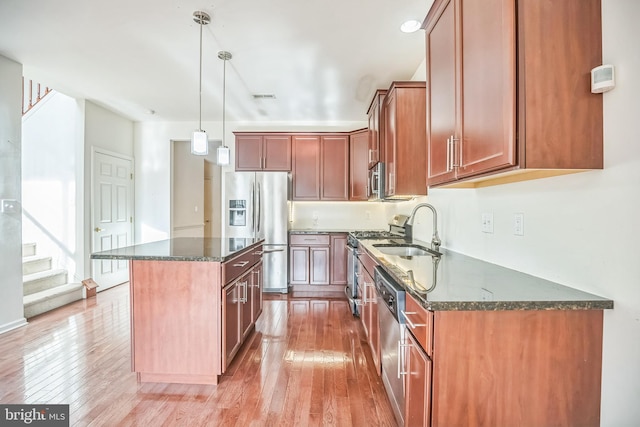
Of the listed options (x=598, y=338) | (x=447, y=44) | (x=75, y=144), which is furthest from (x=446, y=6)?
(x=75, y=144)

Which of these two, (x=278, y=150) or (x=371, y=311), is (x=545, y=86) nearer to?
(x=371, y=311)

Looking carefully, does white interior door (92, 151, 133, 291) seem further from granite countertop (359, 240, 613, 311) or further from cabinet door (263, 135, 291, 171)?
granite countertop (359, 240, 613, 311)

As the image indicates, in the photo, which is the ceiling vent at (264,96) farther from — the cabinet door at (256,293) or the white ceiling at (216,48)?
the cabinet door at (256,293)

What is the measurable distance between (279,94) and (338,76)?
873 millimetres

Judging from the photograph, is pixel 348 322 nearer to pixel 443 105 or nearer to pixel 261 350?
pixel 261 350

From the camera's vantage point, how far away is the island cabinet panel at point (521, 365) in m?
1.07

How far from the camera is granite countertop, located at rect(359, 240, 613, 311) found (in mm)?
1054

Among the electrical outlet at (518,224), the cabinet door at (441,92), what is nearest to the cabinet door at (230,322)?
the cabinet door at (441,92)

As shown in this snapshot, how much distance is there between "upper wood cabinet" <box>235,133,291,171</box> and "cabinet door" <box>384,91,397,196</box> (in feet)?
6.75

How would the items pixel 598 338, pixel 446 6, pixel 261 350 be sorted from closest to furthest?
pixel 598 338
pixel 446 6
pixel 261 350

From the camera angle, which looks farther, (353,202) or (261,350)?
(353,202)

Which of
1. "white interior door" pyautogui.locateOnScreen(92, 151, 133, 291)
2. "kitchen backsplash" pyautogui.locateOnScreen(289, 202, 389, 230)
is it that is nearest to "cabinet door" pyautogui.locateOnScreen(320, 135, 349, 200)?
"kitchen backsplash" pyautogui.locateOnScreen(289, 202, 389, 230)

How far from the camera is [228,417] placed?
5.74 ft

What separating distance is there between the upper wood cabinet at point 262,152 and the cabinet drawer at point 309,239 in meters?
1.09
